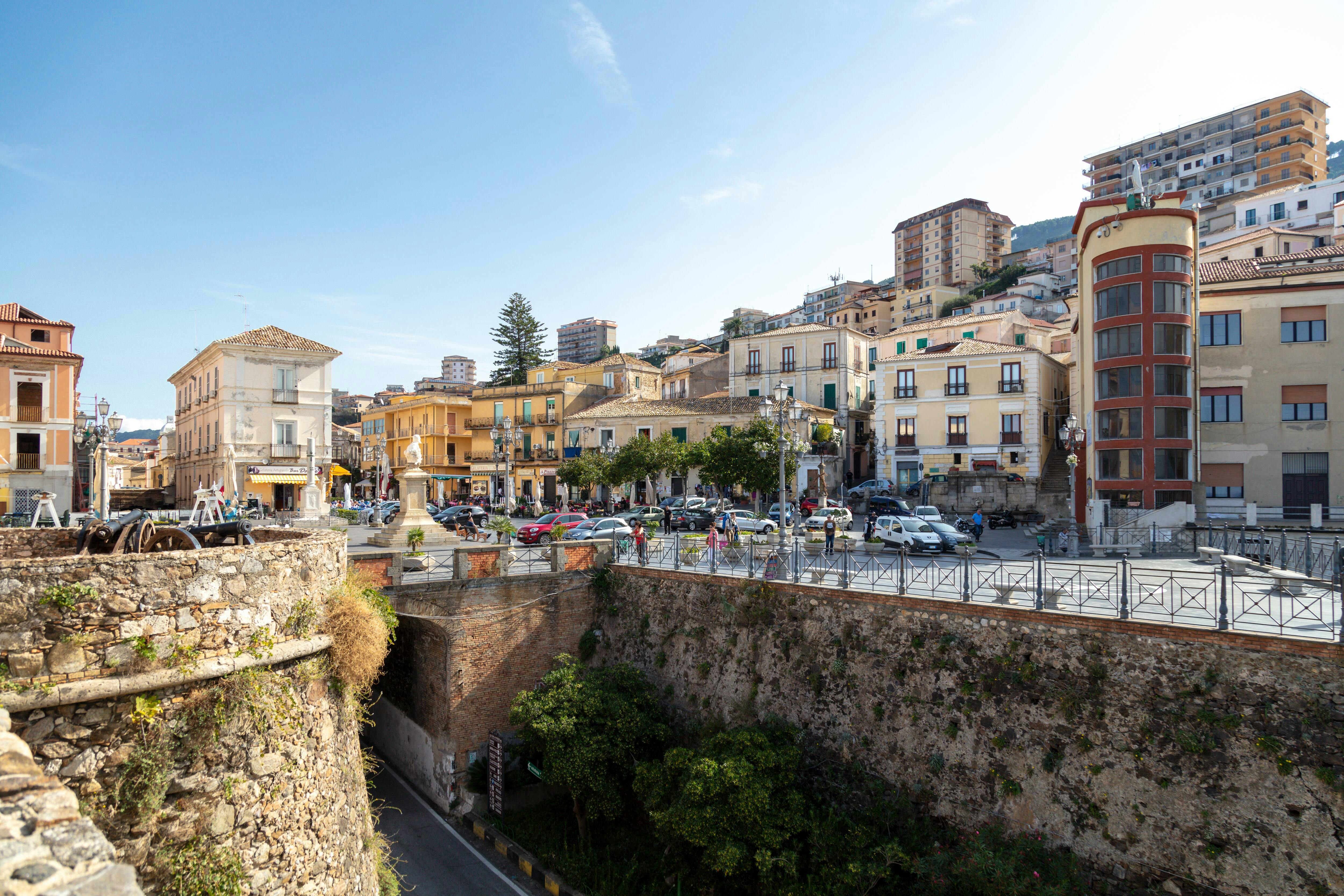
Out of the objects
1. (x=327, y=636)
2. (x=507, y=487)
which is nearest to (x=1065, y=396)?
(x=507, y=487)

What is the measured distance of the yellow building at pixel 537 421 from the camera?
170ft

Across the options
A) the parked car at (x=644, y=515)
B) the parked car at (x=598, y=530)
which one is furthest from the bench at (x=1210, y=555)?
the parked car at (x=644, y=515)

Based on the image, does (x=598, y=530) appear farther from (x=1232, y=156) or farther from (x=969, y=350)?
(x=1232, y=156)

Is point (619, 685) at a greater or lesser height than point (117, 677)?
lesser

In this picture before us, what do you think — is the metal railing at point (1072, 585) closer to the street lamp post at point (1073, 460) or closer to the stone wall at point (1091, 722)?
the stone wall at point (1091, 722)

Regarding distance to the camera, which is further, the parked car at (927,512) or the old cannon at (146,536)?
the parked car at (927,512)

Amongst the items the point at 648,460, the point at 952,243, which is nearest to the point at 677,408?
the point at 648,460

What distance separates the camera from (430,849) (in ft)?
49.7

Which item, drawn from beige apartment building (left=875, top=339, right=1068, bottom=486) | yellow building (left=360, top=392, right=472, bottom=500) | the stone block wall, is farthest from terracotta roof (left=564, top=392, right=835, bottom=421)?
the stone block wall

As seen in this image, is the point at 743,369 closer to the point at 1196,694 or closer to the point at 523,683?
the point at 523,683

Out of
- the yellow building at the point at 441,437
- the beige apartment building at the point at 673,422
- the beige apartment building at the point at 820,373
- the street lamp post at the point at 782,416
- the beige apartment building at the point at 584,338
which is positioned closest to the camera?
the street lamp post at the point at 782,416

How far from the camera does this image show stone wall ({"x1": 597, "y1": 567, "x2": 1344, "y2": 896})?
29.0 feet

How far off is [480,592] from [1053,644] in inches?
446

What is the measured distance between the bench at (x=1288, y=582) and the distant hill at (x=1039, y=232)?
17859 centimetres
